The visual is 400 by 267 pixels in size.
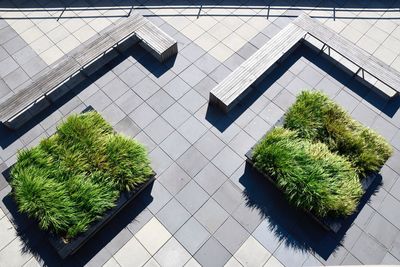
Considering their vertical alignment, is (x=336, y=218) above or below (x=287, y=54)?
below

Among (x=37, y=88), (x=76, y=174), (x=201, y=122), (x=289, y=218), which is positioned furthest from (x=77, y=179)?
(x=289, y=218)

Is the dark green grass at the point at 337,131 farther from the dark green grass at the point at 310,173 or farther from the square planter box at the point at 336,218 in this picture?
the dark green grass at the point at 310,173

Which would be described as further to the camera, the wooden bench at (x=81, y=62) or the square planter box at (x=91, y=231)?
the wooden bench at (x=81, y=62)

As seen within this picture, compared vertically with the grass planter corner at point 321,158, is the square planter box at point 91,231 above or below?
below

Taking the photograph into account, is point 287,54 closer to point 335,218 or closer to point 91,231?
point 335,218

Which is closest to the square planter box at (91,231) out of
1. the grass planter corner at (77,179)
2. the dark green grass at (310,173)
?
the grass planter corner at (77,179)

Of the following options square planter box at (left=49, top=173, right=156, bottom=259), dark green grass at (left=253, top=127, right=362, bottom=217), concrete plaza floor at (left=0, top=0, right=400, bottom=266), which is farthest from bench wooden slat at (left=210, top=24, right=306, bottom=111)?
square planter box at (left=49, top=173, right=156, bottom=259)

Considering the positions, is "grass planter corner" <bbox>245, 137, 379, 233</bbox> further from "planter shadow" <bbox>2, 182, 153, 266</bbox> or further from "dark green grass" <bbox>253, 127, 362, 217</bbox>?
"planter shadow" <bbox>2, 182, 153, 266</bbox>
